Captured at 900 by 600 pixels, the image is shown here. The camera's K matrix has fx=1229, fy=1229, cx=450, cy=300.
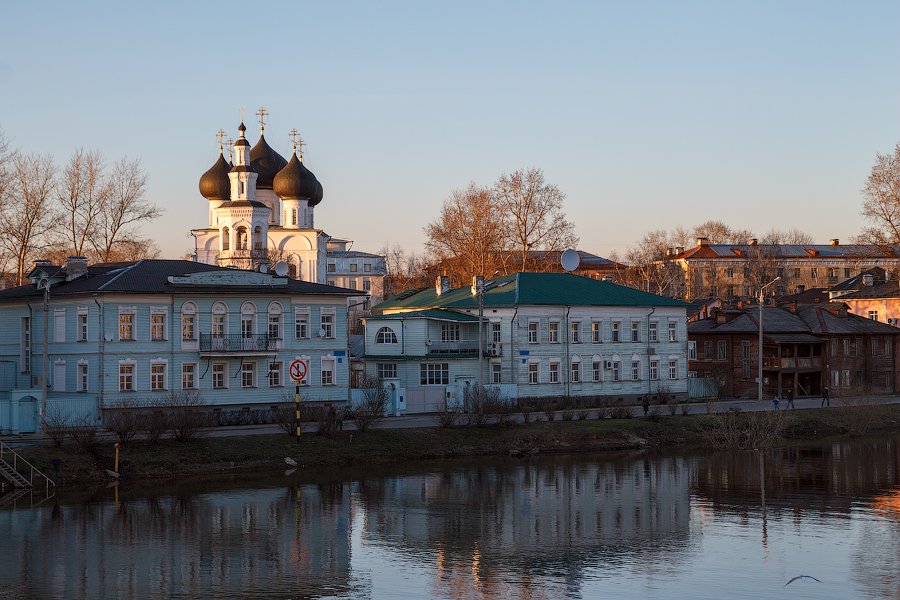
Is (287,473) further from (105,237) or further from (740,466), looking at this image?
(105,237)

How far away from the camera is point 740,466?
166 feet

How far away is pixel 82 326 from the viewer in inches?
2104

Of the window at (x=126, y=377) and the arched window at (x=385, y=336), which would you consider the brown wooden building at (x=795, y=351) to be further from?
the window at (x=126, y=377)

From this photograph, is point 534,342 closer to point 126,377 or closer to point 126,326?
point 126,326

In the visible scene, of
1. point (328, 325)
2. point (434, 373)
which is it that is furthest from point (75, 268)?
point (434, 373)

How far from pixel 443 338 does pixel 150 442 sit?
22.4 meters

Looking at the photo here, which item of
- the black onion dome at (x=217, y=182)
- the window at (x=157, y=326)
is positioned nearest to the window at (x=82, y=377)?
the window at (x=157, y=326)

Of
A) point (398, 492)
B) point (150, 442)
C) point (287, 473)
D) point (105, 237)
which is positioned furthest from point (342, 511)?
point (105, 237)

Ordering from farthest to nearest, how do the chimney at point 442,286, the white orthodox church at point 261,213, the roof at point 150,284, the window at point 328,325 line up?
the white orthodox church at point 261,213 → the chimney at point 442,286 → the window at point 328,325 → the roof at point 150,284

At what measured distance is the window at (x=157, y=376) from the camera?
53.4 meters

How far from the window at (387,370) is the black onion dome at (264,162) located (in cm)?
4927

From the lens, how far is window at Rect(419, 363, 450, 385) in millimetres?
64688

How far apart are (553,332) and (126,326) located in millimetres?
24523

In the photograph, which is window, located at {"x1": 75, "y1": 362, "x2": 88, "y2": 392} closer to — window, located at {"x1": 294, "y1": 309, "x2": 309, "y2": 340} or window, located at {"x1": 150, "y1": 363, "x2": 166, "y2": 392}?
window, located at {"x1": 150, "y1": 363, "x2": 166, "y2": 392}
